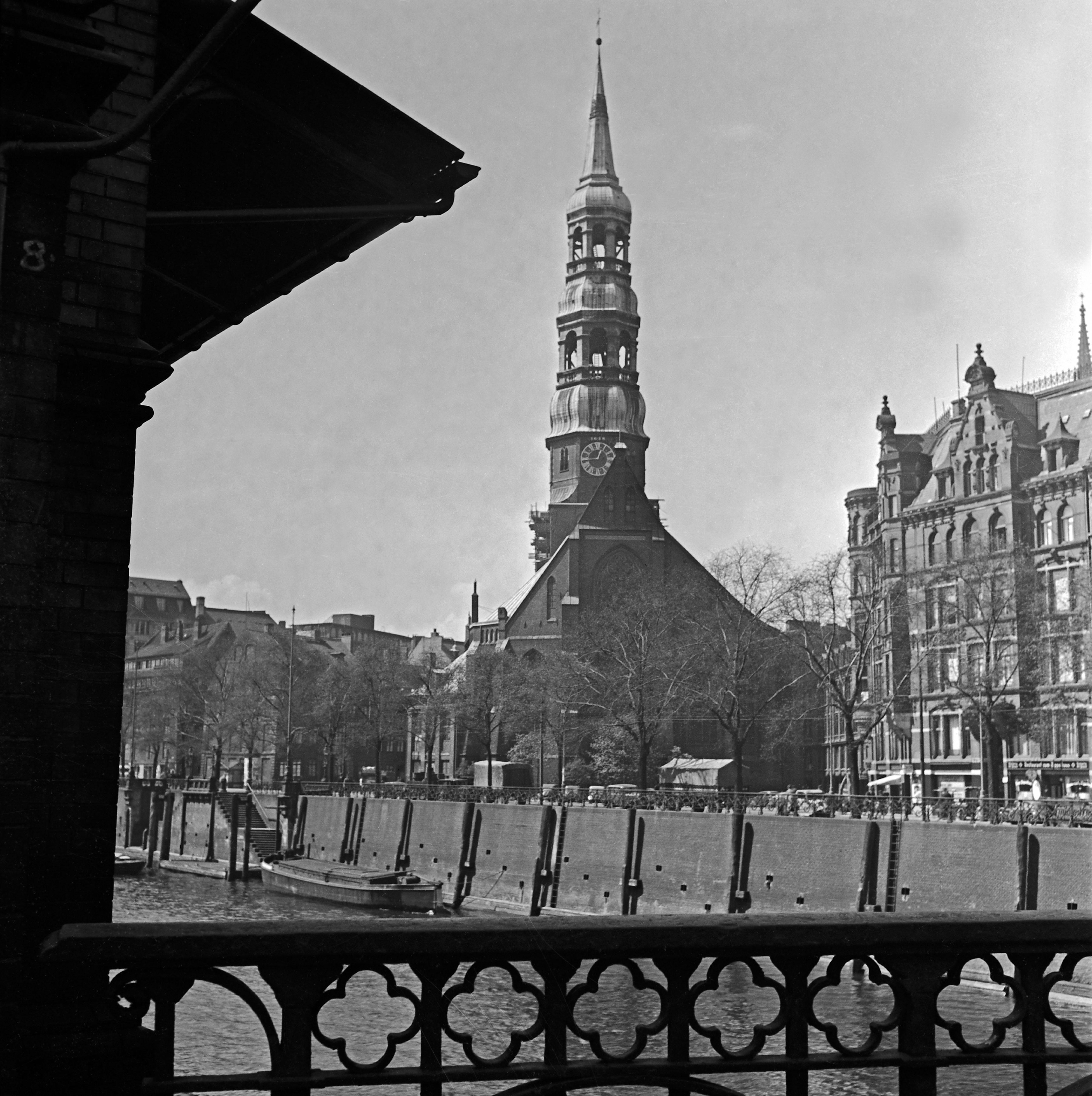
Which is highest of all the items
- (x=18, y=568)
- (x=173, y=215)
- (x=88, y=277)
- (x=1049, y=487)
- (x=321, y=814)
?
(x=1049, y=487)

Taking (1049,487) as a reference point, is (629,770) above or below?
below

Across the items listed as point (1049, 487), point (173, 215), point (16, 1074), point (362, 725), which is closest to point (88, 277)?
point (173, 215)

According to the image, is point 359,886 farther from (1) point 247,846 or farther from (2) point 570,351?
(2) point 570,351

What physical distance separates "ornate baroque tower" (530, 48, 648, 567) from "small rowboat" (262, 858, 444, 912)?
50478mm

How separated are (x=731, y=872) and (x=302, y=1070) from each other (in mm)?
48707

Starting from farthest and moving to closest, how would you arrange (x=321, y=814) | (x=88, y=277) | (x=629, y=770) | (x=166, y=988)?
1. (x=629, y=770)
2. (x=321, y=814)
3. (x=88, y=277)
4. (x=166, y=988)

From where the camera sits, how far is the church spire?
426 ft

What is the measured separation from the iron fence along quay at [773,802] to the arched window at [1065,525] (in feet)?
70.1

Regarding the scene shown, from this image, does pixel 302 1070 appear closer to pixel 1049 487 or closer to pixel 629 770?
pixel 1049 487

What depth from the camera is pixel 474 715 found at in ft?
335

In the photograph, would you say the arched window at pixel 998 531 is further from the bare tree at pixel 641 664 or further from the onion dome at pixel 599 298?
the onion dome at pixel 599 298

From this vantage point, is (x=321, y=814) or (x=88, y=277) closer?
(x=88, y=277)

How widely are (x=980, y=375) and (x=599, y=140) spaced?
61.2m

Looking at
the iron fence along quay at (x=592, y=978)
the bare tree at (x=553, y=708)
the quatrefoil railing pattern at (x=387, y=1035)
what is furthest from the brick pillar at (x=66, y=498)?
the bare tree at (x=553, y=708)
